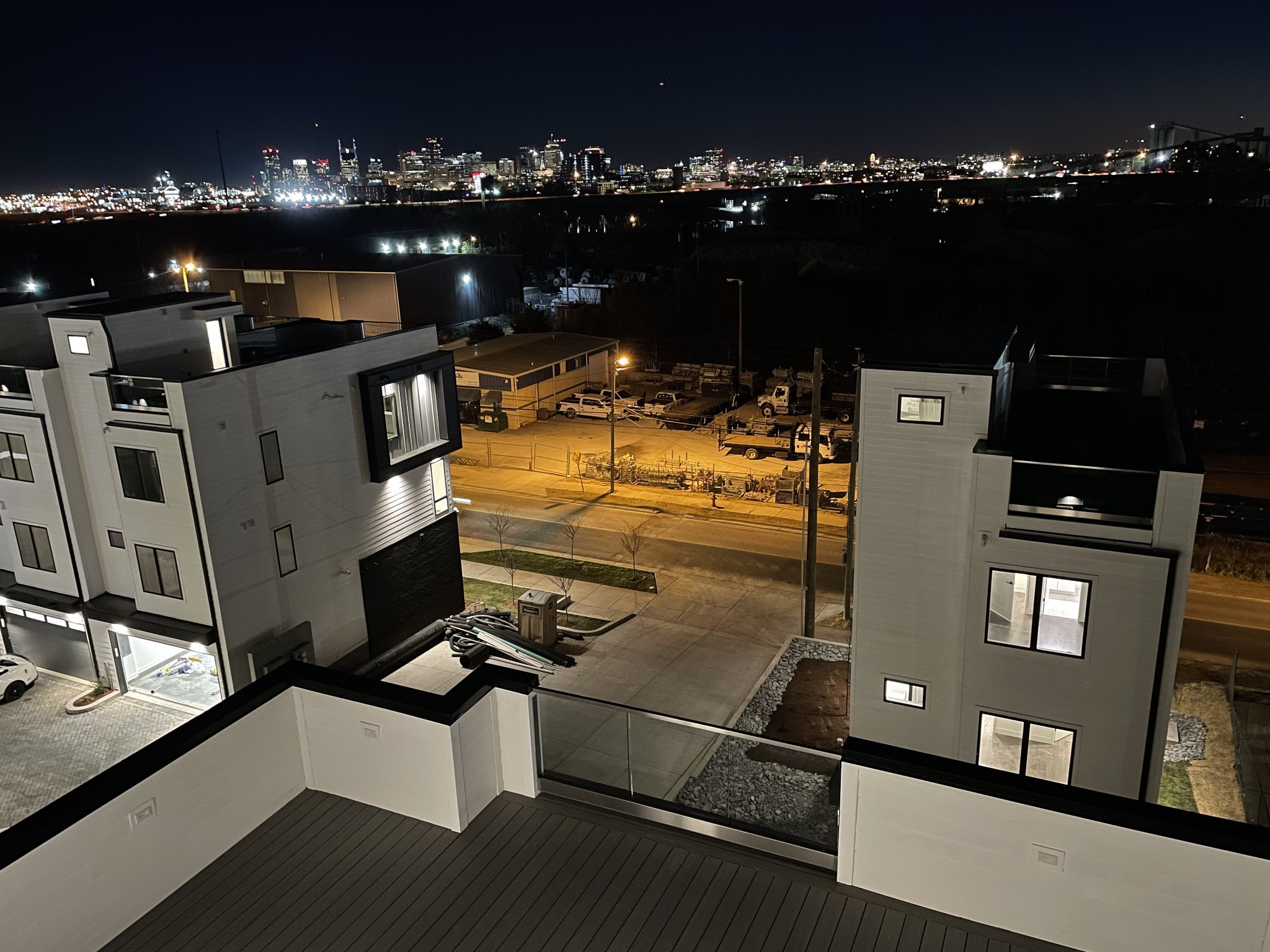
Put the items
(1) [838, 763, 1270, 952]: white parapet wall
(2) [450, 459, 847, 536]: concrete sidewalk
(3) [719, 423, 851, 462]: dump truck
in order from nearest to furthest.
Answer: (1) [838, 763, 1270, 952]: white parapet wall < (2) [450, 459, 847, 536]: concrete sidewalk < (3) [719, 423, 851, 462]: dump truck

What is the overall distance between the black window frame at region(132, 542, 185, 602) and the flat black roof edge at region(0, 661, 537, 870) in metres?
10.1

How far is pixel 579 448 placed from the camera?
126 feet

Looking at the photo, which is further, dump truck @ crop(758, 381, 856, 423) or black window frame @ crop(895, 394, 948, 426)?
dump truck @ crop(758, 381, 856, 423)

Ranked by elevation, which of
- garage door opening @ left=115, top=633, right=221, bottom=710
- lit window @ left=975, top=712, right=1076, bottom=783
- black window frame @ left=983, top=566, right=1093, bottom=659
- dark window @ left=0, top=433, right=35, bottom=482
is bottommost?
garage door opening @ left=115, top=633, right=221, bottom=710

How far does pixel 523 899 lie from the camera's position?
6.79m

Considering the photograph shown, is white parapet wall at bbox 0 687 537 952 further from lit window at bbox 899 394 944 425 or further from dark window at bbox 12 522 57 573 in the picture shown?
dark window at bbox 12 522 57 573

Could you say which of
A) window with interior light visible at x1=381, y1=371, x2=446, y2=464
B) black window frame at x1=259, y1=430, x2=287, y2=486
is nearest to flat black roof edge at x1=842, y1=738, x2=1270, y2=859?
black window frame at x1=259, y1=430, x2=287, y2=486

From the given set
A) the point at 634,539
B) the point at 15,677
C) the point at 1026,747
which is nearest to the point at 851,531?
the point at 1026,747

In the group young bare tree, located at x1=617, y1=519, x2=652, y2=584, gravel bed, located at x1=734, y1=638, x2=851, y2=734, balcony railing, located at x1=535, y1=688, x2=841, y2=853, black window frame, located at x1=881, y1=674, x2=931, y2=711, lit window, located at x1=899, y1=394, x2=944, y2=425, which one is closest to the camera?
balcony railing, located at x1=535, y1=688, x2=841, y2=853

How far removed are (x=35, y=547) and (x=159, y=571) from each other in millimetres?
3868

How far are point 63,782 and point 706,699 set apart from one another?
1202 centimetres

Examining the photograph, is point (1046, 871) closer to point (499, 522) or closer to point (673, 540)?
point (673, 540)

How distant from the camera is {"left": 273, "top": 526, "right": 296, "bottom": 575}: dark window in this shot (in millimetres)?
17562

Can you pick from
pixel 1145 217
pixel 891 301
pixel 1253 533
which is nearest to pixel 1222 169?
pixel 1145 217
